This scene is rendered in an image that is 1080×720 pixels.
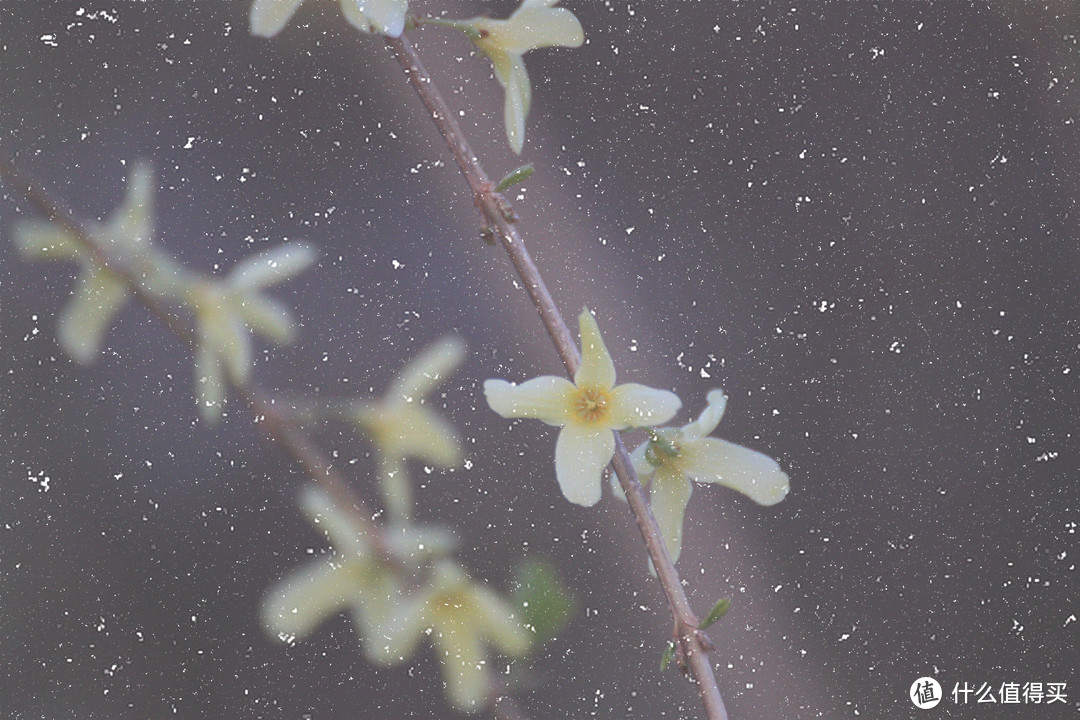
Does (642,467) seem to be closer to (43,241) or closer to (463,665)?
(463,665)

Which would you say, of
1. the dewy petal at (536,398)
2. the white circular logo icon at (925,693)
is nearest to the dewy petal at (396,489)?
the dewy petal at (536,398)

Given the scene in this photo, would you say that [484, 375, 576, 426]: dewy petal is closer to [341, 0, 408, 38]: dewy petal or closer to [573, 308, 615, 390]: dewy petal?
[573, 308, 615, 390]: dewy petal

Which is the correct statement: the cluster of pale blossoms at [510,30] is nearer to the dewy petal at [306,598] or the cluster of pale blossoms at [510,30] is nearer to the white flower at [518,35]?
the white flower at [518,35]

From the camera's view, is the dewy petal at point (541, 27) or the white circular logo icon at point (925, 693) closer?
the dewy petal at point (541, 27)

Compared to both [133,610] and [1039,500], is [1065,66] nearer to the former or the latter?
[1039,500]

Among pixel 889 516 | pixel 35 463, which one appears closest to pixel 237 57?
pixel 35 463

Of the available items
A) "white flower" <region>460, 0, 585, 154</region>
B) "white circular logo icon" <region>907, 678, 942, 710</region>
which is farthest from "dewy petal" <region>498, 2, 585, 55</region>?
"white circular logo icon" <region>907, 678, 942, 710</region>
